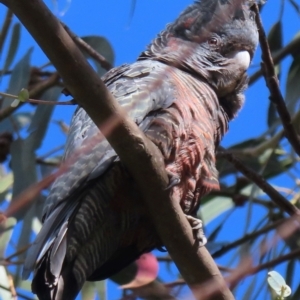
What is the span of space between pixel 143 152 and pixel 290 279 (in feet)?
4.78

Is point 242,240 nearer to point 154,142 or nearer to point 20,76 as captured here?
point 154,142

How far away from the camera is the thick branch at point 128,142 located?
141 centimetres

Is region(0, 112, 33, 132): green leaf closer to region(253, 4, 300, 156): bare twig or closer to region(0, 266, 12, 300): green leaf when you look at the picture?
region(0, 266, 12, 300): green leaf

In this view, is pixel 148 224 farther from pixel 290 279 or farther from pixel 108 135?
pixel 290 279

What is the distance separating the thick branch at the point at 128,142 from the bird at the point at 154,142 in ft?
Result: 0.15

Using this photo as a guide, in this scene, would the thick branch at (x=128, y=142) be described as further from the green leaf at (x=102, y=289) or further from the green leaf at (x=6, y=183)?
the green leaf at (x=6, y=183)

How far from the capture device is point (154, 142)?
203cm

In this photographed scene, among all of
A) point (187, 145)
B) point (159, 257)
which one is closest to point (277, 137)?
point (159, 257)

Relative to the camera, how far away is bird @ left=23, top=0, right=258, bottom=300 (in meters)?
1.88

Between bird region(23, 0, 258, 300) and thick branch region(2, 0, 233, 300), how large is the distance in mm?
47

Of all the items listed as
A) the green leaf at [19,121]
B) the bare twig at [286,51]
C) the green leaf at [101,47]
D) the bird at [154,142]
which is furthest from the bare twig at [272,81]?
the green leaf at [19,121]

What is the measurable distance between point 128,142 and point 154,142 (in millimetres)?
436

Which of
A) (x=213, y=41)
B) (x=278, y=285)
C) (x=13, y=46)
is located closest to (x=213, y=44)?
(x=213, y=41)

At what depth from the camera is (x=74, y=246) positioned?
1.93 meters
